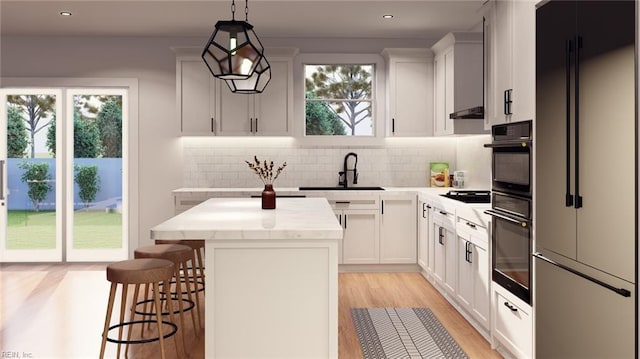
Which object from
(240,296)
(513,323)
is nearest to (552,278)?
(513,323)

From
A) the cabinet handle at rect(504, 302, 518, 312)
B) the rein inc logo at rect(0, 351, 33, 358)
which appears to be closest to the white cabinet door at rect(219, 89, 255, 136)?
the rein inc logo at rect(0, 351, 33, 358)

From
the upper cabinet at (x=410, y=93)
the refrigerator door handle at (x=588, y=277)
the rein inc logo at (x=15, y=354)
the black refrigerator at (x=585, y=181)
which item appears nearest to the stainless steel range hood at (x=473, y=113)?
the upper cabinet at (x=410, y=93)

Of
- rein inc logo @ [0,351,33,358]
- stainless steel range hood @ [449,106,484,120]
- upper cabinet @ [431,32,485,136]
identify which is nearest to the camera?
rein inc logo @ [0,351,33,358]

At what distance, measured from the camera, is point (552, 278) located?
294 cm

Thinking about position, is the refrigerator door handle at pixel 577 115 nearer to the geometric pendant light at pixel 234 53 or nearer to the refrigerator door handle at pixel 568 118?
the refrigerator door handle at pixel 568 118

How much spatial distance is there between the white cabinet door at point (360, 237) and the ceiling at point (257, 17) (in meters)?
2.06

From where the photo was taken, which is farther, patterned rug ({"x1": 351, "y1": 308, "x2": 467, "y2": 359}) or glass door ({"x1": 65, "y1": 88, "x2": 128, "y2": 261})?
glass door ({"x1": 65, "y1": 88, "x2": 128, "y2": 261})

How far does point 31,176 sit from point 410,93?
4.64 metres

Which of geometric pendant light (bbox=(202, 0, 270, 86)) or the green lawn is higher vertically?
geometric pendant light (bbox=(202, 0, 270, 86))

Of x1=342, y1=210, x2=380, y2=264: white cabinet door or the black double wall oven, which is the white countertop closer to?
the black double wall oven

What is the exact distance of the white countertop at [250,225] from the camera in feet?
9.77

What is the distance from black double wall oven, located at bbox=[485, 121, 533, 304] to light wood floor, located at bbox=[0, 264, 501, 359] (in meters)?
0.66

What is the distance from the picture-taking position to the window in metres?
6.89

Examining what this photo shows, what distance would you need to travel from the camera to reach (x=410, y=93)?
661 centimetres
